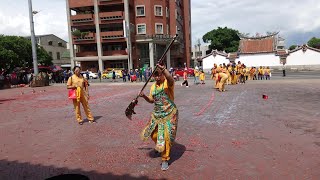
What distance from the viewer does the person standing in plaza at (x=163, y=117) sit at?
5.40 meters

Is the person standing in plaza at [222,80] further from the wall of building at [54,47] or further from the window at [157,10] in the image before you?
the wall of building at [54,47]

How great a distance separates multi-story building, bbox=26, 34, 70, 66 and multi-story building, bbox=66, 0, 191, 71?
16624 millimetres

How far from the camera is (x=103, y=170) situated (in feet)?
18.0

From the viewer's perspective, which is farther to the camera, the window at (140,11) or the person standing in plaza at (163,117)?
the window at (140,11)

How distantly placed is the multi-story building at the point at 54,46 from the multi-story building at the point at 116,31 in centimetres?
1662

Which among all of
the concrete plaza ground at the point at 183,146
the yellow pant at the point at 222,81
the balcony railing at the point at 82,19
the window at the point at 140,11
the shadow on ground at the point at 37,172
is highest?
the window at the point at 140,11

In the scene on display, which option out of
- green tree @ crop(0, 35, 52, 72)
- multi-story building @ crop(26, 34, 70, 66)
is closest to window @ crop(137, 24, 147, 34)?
green tree @ crop(0, 35, 52, 72)

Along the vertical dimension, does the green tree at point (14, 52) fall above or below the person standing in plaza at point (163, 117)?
Answer: above

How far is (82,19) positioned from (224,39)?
1535 inches

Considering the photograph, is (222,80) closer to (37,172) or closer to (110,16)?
(37,172)

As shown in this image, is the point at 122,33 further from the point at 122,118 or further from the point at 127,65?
the point at 122,118

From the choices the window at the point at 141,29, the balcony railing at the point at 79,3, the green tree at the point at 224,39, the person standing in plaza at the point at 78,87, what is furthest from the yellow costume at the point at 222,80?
the green tree at the point at 224,39

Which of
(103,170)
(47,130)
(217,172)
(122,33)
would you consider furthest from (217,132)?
(122,33)

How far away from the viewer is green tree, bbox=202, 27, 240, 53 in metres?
77.4
